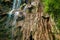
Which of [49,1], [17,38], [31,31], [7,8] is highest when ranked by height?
[49,1]

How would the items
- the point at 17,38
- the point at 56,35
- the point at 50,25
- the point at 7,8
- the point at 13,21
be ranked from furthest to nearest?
the point at 7,8
the point at 13,21
the point at 17,38
the point at 50,25
the point at 56,35

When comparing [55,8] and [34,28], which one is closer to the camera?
[55,8]

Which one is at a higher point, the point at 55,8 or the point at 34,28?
the point at 55,8

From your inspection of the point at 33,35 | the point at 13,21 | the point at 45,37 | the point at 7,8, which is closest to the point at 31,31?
the point at 33,35

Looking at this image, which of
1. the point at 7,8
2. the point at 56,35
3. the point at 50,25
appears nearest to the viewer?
the point at 56,35

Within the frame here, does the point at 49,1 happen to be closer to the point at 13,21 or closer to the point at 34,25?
the point at 34,25

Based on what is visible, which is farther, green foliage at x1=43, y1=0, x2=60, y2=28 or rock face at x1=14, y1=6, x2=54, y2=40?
rock face at x1=14, y1=6, x2=54, y2=40

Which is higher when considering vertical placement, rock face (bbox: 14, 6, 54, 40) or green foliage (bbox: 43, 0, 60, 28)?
green foliage (bbox: 43, 0, 60, 28)

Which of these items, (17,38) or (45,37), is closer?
(45,37)

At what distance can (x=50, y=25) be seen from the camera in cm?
358

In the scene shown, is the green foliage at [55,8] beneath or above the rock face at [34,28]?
above

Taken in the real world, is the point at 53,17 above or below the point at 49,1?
below

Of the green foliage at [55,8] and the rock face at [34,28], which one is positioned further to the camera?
the rock face at [34,28]

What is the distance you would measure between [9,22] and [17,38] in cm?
89
